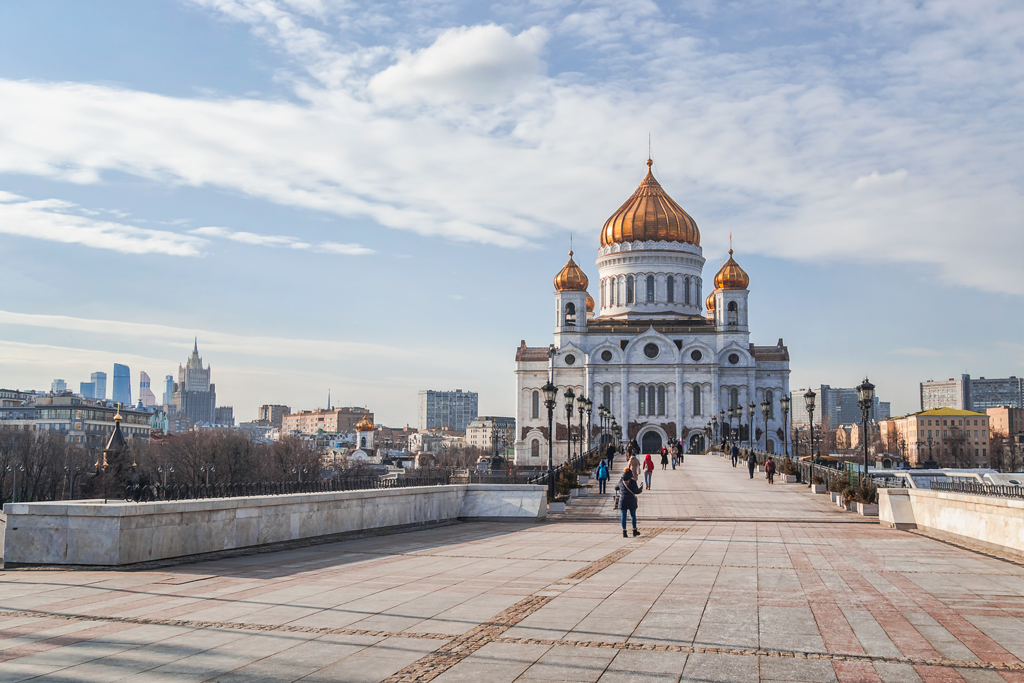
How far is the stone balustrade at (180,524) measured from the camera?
10609 mm

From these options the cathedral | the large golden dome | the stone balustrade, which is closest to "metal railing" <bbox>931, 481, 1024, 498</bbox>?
the stone balustrade

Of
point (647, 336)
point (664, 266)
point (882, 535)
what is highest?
point (664, 266)

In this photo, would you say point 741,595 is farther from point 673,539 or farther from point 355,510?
point 355,510

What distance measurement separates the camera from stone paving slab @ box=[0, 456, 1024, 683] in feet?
20.8

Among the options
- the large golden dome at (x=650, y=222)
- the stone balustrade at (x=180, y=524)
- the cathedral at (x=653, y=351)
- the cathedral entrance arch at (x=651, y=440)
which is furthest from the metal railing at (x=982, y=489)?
the large golden dome at (x=650, y=222)

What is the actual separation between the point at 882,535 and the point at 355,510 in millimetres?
9517

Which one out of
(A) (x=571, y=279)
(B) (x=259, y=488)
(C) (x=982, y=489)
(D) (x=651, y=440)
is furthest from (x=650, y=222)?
(B) (x=259, y=488)

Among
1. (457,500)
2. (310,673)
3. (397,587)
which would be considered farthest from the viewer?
(457,500)

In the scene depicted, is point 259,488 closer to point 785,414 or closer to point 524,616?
point 524,616

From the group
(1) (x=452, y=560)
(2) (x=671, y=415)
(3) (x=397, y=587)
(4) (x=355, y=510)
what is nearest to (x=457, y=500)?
(4) (x=355, y=510)

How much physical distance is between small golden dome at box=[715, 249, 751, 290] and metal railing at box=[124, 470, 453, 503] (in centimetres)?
6397

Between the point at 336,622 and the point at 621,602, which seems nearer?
the point at 336,622

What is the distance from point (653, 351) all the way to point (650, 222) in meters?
12.3

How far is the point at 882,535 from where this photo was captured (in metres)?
16.8
